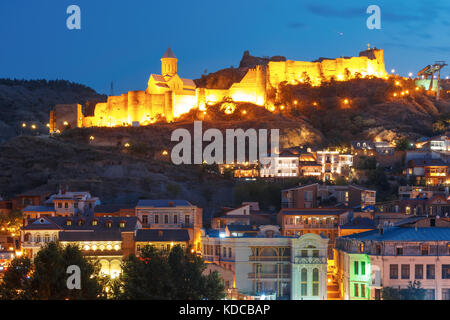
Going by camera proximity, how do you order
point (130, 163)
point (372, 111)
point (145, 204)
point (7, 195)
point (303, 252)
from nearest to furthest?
point (303, 252)
point (145, 204)
point (7, 195)
point (130, 163)
point (372, 111)

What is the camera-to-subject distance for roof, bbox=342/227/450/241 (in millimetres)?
54331

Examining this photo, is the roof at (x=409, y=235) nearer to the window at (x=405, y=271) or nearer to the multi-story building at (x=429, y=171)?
the window at (x=405, y=271)

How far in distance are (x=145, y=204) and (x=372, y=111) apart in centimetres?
7084

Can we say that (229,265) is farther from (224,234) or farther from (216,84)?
(216,84)

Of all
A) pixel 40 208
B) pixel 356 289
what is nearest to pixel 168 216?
pixel 40 208

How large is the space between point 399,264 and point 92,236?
82.4ft

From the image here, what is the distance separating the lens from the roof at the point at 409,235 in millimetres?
54331

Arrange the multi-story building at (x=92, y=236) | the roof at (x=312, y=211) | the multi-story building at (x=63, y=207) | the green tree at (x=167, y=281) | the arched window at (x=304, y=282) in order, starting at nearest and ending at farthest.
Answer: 1. the green tree at (x=167, y=281)
2. the arched window at (x=304, y=282)
3. the multi-story building at (x=92, y=236)
4. the roof at (x=312, y=211)
5. the multi-story building at (x=63, y=207)

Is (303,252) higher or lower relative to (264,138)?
lower

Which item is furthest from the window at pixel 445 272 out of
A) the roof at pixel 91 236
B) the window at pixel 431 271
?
the roof at pixel 91 236

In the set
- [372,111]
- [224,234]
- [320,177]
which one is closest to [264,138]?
[320,177]

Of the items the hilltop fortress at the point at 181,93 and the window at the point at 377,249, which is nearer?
the window at the point at 377,249

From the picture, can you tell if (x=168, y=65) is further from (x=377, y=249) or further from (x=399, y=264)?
(x=399, y=264)
